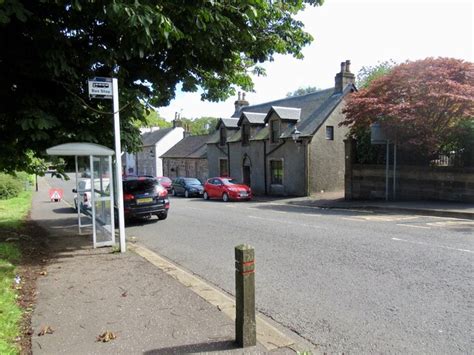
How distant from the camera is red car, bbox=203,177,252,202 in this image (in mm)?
24750

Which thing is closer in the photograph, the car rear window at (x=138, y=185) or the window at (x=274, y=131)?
the car rear window at (x=138, y=185)

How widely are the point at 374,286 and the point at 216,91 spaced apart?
6896 millimetres

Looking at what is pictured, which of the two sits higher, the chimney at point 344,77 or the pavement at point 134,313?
the chimney at point 344,77

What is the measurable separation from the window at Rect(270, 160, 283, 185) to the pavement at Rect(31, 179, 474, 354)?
68.9ft

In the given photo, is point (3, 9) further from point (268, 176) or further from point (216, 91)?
point (268, 176)

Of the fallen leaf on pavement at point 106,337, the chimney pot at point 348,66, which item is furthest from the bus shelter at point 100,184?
the chimney pot at point 348,66

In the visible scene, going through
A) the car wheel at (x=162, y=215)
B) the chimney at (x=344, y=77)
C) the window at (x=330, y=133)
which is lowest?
the car wheel at (x=162, y=215)

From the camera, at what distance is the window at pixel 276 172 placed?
92.8 ft

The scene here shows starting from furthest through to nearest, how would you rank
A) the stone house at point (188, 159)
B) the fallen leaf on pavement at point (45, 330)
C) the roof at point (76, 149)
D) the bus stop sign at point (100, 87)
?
the stone house at point (188, 159)
the roof at point (76, 149)
the bus stop sign at point (100, 87)
the fallen leaf on pavement at point (45, 330)

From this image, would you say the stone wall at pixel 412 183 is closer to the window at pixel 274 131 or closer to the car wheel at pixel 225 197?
the car wheel at pixel 225 197

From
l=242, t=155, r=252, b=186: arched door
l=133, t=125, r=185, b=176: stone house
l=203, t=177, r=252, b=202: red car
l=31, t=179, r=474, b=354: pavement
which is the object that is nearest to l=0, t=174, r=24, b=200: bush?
l=203, t=177, r=252, b=202: red car

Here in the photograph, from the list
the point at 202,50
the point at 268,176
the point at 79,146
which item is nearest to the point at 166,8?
the point at 202,50

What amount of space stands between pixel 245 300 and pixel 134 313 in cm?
165

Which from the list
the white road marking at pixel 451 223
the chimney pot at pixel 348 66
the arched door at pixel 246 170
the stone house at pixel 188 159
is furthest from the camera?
the stone house at pixel 188 159
